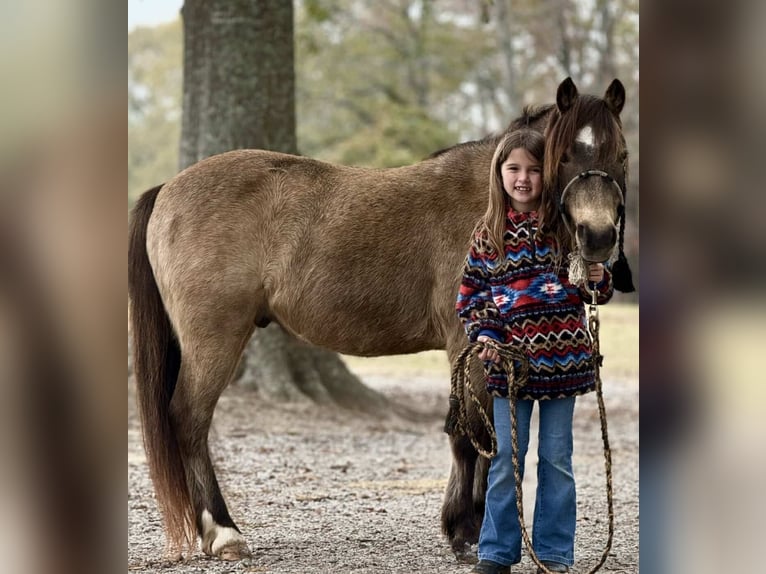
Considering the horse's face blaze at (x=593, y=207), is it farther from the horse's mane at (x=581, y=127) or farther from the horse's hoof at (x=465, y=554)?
the horse's hoof at (x=465, y=554)

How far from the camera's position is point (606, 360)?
1575 centimetres

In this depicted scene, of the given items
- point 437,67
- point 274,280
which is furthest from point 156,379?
point 437,67

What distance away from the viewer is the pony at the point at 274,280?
163 inches

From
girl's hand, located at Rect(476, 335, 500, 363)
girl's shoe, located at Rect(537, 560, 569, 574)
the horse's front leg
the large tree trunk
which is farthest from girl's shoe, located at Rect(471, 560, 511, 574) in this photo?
the large tree trunk

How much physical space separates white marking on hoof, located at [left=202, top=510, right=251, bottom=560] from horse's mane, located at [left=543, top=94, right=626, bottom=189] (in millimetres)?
2143

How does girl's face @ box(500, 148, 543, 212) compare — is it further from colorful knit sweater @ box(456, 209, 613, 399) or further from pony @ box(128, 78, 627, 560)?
pony @ box(128, 78, 627, 560)

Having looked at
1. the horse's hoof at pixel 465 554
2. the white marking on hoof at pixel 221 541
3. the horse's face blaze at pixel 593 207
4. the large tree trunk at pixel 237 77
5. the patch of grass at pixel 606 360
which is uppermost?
the large tree trunk at pixel 237 77

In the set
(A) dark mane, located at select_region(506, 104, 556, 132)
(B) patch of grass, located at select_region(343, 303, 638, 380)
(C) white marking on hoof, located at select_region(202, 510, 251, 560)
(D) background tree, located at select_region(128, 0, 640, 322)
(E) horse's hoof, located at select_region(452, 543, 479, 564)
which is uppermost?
(D) background tree, located at select_region(128, 0, 640, 322)

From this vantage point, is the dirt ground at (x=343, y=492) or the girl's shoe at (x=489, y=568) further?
the dirt ground at (x=343, y=492)

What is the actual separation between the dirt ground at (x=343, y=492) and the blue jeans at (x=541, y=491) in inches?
19.7

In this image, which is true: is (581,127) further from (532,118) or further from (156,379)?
(156,379)

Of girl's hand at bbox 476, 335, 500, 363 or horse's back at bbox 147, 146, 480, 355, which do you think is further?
horse's back at bbox 147, 146, 480, 355

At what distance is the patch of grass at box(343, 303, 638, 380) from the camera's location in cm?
1495

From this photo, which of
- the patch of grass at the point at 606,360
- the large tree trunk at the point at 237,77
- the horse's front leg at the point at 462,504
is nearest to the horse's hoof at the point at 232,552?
the horse's front leg at the point at 462,504
